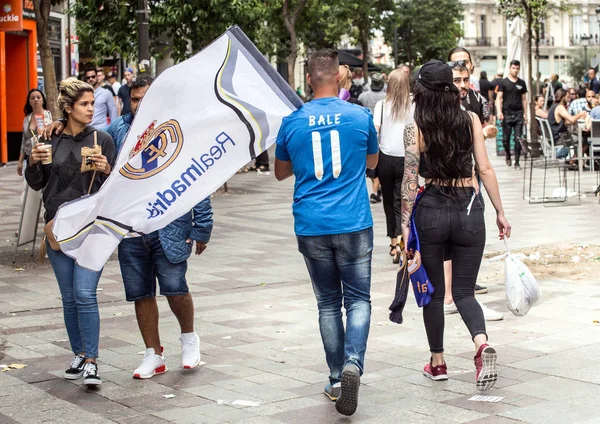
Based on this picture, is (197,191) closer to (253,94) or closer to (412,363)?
(253,94)

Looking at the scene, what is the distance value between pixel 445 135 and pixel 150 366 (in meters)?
2.28

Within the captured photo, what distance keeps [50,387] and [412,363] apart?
223 centimetres

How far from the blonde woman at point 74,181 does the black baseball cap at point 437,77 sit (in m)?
1.99

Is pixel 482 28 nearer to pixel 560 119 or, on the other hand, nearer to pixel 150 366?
pixel 560 119

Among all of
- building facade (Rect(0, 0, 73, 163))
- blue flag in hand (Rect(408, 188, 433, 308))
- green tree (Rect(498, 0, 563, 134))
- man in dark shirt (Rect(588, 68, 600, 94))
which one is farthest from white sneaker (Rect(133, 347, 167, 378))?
man in dark shirt (Rect(588, 68, 600, 94))

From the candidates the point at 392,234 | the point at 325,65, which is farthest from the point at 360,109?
the point at 392,234

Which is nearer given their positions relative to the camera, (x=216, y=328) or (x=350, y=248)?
(x=350, y=248)

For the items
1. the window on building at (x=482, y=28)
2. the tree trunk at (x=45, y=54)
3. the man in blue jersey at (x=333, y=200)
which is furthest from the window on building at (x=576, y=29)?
the man in blue jersey at (x=333, y=200)

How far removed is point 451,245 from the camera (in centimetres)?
625

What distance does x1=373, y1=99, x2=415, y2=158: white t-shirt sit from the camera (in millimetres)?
9914

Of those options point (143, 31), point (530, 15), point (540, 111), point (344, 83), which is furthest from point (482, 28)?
point (344, 83)

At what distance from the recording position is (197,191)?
6.24 metres

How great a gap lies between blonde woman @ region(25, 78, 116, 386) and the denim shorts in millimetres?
194

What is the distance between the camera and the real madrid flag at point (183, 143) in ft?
20.5
